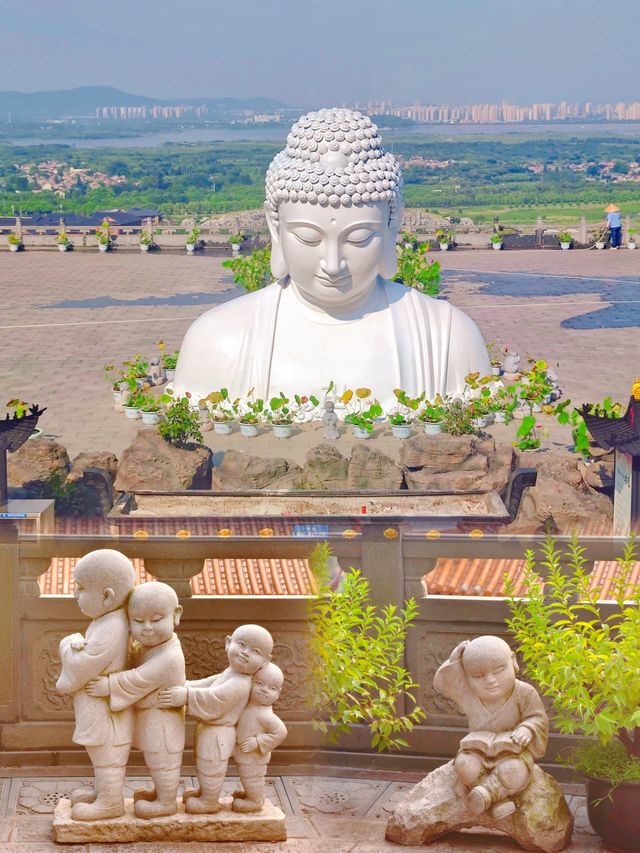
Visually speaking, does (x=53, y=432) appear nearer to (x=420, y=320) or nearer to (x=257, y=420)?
(x=257, y=420)

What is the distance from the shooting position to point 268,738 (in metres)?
6.72

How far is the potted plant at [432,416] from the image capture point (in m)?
14.2

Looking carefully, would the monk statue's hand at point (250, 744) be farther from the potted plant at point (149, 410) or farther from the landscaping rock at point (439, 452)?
the potted plant at point (149, 410)

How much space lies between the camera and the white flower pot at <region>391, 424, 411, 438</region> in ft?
47.2

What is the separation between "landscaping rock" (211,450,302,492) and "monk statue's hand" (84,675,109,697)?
18.3ft

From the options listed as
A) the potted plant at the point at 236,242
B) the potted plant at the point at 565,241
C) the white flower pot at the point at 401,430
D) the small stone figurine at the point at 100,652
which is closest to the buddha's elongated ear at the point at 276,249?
the white flower pot at the point at 401,430

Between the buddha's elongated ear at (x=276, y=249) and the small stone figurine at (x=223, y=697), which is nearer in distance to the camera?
the small stone figurine at (x=223, y=697)

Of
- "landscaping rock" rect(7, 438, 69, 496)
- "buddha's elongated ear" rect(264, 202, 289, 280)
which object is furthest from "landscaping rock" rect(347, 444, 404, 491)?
"buddha's elongated ear" rect(264, 202, 289, 280)

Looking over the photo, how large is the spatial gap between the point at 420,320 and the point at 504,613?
7.28 metres

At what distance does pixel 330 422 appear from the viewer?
14422mm

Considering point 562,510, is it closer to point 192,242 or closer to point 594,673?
point 594,673

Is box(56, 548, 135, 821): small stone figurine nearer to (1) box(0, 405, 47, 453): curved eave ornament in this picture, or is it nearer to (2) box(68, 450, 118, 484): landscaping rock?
(1) box(0, 405, 47, 453): curved eave ornament

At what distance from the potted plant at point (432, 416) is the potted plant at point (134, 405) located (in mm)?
3178

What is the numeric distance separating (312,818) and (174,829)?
63 centimetres
